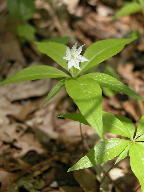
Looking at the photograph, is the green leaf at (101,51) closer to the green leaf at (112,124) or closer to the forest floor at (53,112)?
the green leaf at (112,124)

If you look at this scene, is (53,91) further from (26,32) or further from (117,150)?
(26,32)

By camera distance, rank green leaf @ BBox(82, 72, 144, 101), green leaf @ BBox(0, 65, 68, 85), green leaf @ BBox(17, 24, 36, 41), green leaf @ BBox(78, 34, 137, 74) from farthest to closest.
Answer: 1. green leaf @ BBox(17, 24, 36, 41)
2. green leaf @ BBox(78, 34, 137, 74)
3. green leaf @ BBox(0, 65, 68, 85)
4. green leaf @ BBox(82, 72, 144, 101)

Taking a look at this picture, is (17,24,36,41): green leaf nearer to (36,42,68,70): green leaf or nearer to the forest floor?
the forest floor

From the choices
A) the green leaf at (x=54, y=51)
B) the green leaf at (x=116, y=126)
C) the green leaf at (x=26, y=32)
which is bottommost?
the green leaf at (x=26, y=32)

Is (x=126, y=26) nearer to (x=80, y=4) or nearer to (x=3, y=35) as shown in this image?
(x=80, y=4)

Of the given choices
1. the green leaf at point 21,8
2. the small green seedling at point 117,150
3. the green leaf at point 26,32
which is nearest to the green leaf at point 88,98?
the small green seedling at point 117,150

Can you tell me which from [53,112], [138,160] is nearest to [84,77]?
[138,160]

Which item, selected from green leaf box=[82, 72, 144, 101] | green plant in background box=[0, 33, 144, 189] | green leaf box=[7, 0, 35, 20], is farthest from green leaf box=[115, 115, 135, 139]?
green leaf box=[7, 0, 35, 20]
